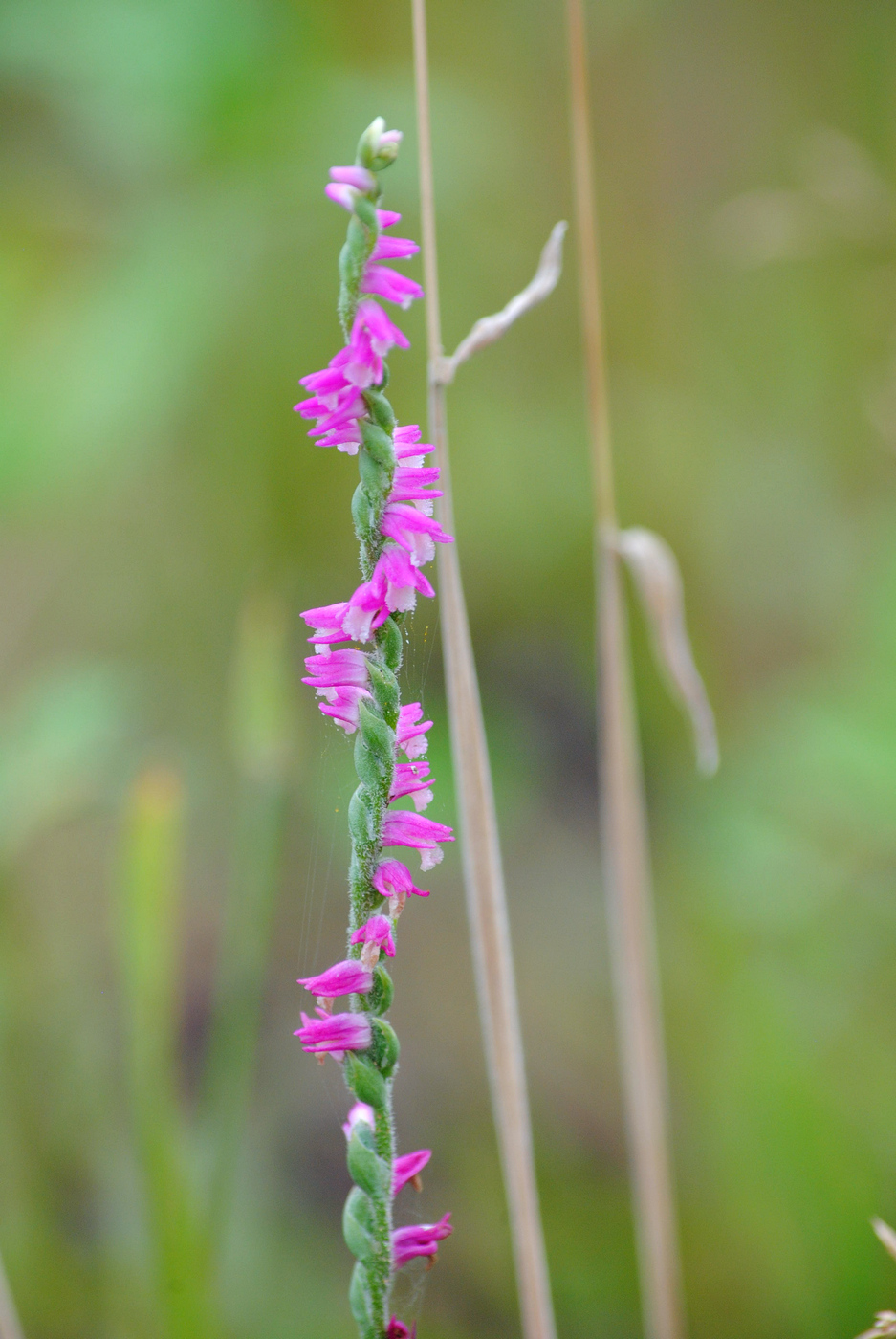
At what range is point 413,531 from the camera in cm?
53

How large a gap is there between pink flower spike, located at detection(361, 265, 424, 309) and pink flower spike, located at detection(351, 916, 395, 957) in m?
0.28

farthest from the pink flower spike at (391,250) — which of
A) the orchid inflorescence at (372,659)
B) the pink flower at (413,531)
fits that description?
the pink flower at (413,531)

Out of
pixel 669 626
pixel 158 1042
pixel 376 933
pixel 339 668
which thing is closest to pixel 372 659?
pixel 339 668

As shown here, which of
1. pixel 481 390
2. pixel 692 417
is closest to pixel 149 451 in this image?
pixel 481 390

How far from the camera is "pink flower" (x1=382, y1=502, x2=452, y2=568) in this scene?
1.72 feet

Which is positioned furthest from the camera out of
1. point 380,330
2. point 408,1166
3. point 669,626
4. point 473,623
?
point 473,623

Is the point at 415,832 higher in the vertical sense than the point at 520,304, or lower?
lower

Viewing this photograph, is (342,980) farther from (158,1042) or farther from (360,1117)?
(158,1042)

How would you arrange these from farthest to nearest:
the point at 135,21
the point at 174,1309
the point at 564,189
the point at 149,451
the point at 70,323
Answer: the point at 564,189
the point at 149,451
the point at 70,323
the point at 135,21
the point at 174,1309

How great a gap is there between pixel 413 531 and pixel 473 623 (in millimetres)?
1729

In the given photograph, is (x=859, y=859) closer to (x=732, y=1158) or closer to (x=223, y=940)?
(x=732, y=1158)

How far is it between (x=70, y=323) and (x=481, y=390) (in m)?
0.79

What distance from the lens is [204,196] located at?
1945mm

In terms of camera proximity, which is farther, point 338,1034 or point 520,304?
point 520,304
